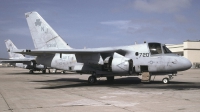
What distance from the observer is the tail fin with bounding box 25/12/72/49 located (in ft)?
67.3

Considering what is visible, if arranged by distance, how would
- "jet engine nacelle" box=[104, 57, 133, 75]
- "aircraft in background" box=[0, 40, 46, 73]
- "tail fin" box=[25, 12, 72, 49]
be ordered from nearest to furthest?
"jet engine nacelle" box=[104, 57, 133, 75] < "tail fin" box=[25, 12, 72, 49] < "aircraft in background" box=[0, 40, 46, 73]

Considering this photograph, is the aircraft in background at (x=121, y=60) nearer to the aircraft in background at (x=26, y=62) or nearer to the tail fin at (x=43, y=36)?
the tail fin at (x=43, y=36)

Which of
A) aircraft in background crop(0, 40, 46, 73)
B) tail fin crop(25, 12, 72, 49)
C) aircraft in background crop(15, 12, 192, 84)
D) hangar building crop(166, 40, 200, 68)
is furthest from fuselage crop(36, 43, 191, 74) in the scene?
hangar building crop(166, 40, 200, 68)

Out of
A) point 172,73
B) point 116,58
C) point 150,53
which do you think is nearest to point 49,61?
point 116,58

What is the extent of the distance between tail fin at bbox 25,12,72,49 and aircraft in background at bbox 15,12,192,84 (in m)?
1.05

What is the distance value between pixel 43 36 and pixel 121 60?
25.9ft

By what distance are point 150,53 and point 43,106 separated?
33.9ft

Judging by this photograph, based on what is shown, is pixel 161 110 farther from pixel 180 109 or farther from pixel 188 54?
pixel 188 54

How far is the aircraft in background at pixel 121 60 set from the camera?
1634 centimetres

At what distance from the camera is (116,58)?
16.9 metres

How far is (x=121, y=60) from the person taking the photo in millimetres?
16453

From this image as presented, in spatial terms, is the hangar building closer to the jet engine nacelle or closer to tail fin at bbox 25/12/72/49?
tail fin at bbox 25/12/72/49

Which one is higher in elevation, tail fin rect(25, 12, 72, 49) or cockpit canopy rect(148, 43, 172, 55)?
tail fin rect(25, 12, 72, 49)

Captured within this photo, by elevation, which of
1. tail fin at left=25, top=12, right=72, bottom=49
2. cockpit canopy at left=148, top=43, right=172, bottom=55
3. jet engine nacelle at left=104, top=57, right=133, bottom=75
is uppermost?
tail fin at left=25, top=12, right=72, bottom=49
